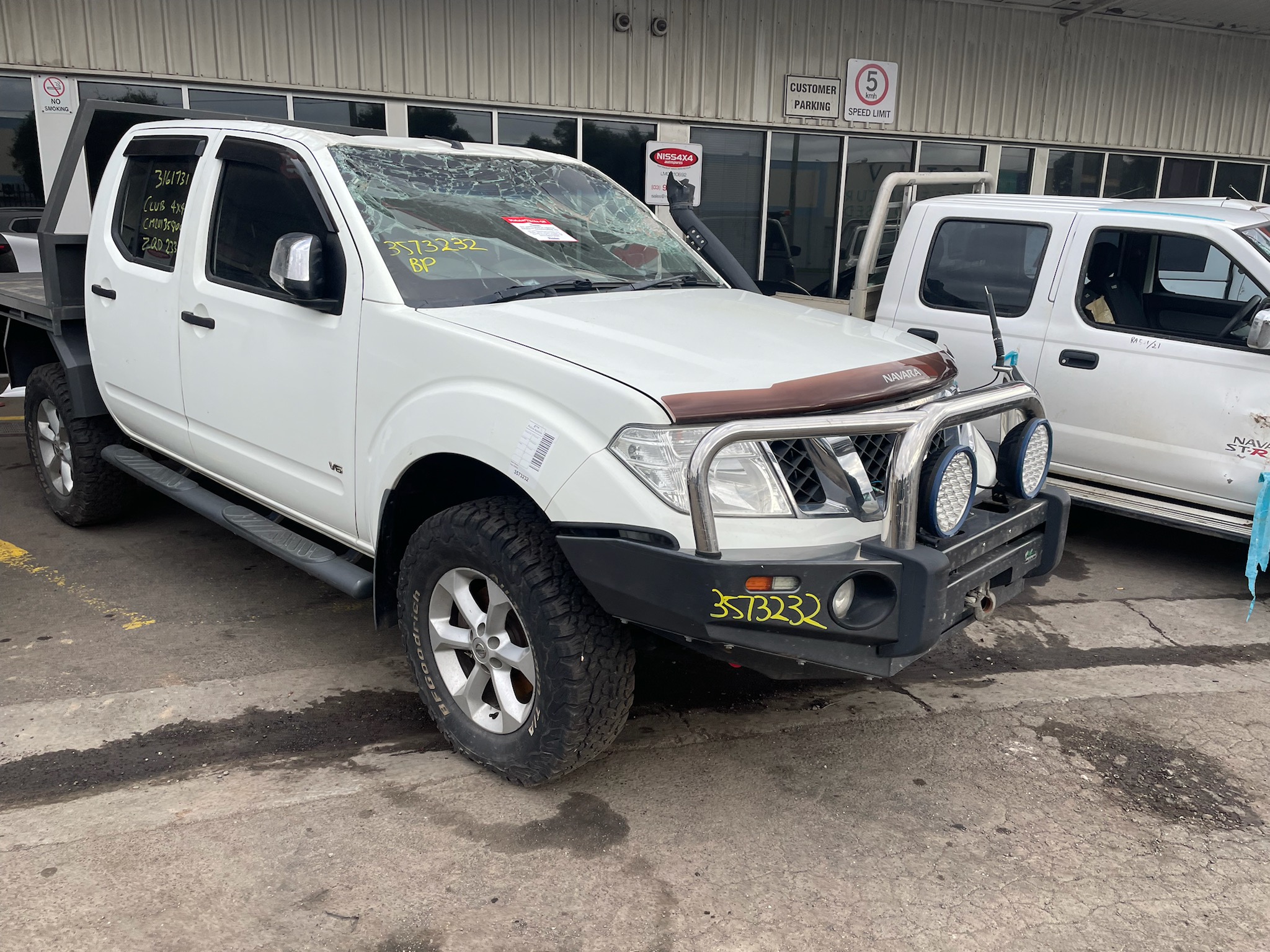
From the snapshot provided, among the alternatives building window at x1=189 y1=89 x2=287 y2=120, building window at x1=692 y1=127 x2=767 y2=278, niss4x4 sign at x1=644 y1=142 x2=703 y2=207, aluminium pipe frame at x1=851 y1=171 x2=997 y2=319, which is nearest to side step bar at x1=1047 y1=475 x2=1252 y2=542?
aluminium pipe frame at x1=851 y1=171 x2=997 y2=319

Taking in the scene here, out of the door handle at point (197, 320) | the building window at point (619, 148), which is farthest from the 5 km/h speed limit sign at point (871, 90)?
the door handle at point (197, 320)

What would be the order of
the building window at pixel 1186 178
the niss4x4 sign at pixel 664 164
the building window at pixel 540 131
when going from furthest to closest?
1. the building window at pixel 1186 178
2. the niss4x4 sign at pixel 664 164
3. the building window at pixel 540 131

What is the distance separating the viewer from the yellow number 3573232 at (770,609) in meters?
2.54

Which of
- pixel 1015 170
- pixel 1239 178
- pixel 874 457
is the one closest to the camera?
pixel 874 457

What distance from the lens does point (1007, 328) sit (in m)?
5.51

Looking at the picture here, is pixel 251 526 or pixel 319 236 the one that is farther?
pixel 251 526

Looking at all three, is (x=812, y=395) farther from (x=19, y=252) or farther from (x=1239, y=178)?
(x=1239, y=178)

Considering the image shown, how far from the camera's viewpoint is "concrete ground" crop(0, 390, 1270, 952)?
257 cm

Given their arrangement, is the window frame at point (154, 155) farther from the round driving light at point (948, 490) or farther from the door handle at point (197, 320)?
the round driving light at point (948, 490)

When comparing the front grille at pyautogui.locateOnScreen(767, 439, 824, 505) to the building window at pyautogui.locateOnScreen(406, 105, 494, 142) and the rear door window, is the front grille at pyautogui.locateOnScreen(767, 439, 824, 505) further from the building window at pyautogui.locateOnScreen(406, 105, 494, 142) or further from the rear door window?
the building window at pyautogui.locateOnScreen(406, 105, 494, 142)

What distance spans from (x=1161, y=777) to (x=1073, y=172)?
12.3 metres

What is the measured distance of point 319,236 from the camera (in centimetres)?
350

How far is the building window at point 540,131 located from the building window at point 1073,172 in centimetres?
662

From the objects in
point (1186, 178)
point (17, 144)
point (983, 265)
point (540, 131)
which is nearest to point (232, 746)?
point (983, 265)
